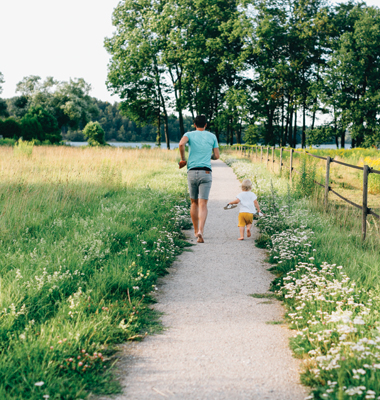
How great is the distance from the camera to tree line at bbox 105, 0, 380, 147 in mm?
40969

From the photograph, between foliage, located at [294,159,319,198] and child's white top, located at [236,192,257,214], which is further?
foliage, located at [294,159,319,198]

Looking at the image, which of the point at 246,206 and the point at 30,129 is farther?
the point at 30,129

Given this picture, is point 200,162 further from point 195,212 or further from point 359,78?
point 359,78

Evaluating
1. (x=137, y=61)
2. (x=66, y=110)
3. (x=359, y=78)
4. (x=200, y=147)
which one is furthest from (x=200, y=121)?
(x=66, y=110)

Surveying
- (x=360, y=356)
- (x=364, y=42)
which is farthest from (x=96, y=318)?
(x=364, y=42)

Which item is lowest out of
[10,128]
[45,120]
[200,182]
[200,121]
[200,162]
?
[200,182]

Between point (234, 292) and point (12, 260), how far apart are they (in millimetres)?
2646

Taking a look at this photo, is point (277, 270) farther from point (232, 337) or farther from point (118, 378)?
point (118, 378)

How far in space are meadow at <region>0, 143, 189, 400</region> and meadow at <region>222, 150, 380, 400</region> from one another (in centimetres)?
138

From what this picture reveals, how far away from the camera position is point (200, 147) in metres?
Result: 6.75

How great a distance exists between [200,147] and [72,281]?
3326 millimetres

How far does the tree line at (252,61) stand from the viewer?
41.0m

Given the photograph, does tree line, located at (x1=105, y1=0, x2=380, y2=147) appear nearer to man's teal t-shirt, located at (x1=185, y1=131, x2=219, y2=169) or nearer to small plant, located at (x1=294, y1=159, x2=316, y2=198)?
small plant, located at (x1=294, y1=159, x2=316, y2=198)

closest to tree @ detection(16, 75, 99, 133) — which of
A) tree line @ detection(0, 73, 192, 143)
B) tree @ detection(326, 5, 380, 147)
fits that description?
tree line @ detection(0, 73, 192, 143)
